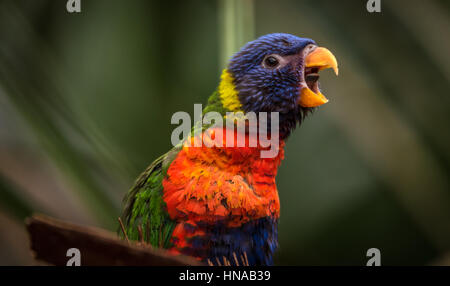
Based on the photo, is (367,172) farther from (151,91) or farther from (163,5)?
(163,5)

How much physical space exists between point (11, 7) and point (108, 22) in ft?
2.80

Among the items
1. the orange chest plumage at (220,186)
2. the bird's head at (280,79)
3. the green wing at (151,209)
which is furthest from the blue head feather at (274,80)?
the green wing at (151,209)

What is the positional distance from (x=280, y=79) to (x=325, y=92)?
141 centimetres

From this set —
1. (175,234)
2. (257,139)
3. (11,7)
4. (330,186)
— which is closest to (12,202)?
(175,234)

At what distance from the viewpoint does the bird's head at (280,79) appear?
1.74m

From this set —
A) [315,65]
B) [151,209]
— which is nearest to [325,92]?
[315,65]

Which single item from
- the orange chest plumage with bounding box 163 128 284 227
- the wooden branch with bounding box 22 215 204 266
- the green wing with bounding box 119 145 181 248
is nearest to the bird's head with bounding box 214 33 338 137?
the orange chest plumage with bounding box 163 128 284 227

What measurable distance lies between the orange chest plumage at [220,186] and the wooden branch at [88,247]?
0.61 meters

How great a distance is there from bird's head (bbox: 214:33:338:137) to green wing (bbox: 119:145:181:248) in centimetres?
40

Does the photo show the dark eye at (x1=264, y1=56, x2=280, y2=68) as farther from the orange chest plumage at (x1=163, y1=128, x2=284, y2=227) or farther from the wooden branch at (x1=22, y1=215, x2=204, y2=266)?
the wooden branch at (x1=22, y1=215, x2=204, y2=266)

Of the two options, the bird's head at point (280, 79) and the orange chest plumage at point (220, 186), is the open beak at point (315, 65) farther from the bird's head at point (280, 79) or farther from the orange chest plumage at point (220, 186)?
the orange chest plumage at point (220, 186)

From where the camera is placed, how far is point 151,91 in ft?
9.01

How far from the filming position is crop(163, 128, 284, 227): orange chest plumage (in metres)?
1.54

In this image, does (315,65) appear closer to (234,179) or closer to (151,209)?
(234,179)
